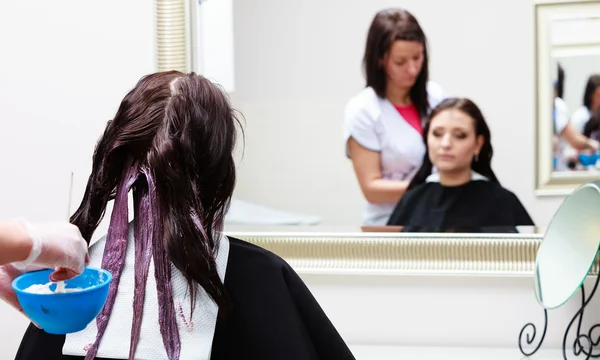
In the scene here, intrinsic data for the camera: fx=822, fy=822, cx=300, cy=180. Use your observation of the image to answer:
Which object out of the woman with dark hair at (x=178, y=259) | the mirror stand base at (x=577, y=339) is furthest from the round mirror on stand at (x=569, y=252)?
the woman with dark hair at (x=178, y=259)

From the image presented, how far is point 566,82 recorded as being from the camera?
2.31 metres

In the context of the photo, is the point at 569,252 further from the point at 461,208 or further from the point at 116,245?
the point at 116,245

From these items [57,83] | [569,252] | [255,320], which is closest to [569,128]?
[569,252]

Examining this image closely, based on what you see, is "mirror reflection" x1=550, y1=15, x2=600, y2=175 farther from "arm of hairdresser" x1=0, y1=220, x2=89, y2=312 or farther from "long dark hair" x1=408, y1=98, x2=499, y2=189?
"arm of hairdresser" x1=0, y1=220, x2=89, y2=312

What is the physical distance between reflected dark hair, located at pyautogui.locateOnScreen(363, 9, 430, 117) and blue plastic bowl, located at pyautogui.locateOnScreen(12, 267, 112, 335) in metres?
1.35

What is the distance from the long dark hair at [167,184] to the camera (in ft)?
4.67

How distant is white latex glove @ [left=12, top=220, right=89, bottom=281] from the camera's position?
1.06 meters

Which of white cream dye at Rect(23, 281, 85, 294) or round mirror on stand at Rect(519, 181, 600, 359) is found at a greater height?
white cream dye at Rect(23, 281, 85, 294)

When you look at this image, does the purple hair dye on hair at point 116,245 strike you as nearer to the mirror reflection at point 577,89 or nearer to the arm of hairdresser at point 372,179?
the arm of hairdresser at point 372,179

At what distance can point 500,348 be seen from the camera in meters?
2.44

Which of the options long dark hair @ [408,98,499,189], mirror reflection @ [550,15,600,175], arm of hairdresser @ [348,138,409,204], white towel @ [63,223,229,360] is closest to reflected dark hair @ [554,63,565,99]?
mirror reflection @ [550,15,600,175]

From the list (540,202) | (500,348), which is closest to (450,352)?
(500,348)

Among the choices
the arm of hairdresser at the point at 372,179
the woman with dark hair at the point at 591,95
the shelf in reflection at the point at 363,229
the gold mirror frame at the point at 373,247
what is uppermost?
the woman with dark hair at the point at 591,95

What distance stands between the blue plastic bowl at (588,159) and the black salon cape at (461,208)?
214mm
